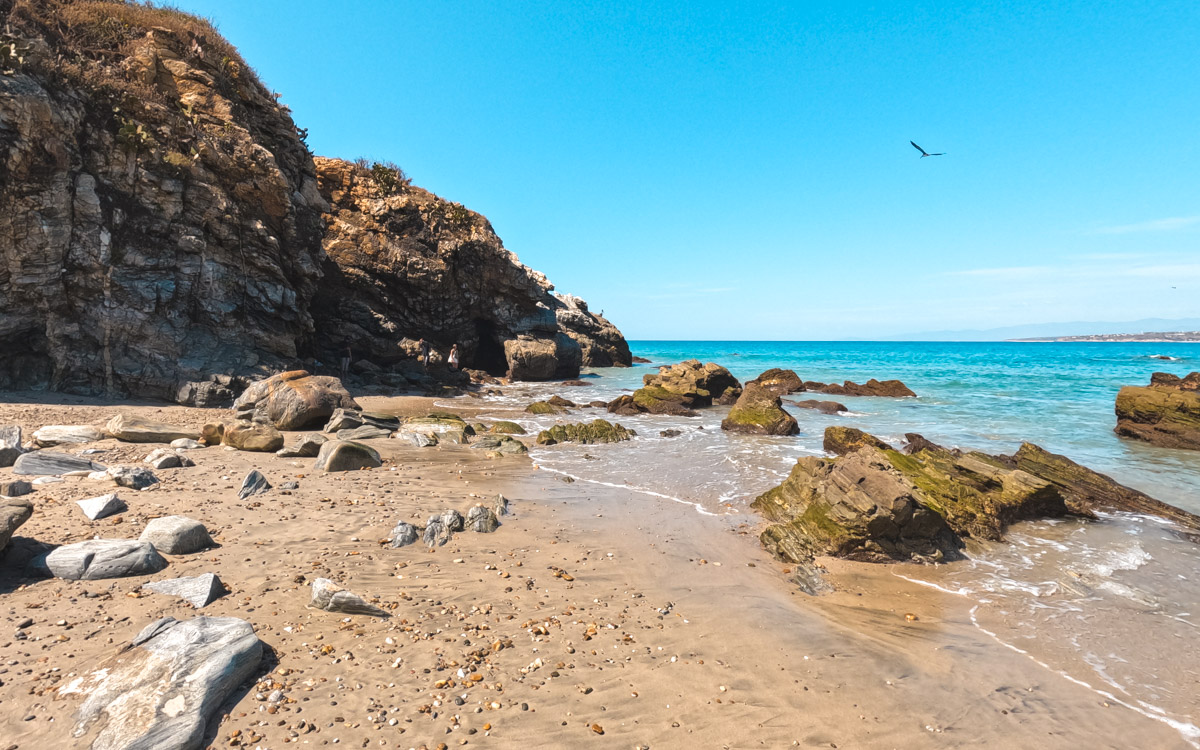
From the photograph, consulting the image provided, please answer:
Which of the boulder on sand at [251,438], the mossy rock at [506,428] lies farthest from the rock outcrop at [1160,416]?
the boulder on sand at [251,438]

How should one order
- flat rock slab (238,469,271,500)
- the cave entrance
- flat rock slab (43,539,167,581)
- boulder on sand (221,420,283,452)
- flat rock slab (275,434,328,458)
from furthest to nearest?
the cave entrance
boulder on sand (221,420,283,452)
flat rock slab (275,434,328,458)
flat rock slab (238,469,271,500)
flat rock slab (43,539,167,581)

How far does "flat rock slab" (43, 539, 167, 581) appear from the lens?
498 cm

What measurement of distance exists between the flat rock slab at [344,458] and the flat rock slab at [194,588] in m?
4.93

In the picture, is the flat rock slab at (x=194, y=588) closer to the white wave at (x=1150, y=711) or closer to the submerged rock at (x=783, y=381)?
the white wave at (x=1150, y=711)

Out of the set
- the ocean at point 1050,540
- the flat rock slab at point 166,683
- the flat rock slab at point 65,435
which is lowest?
the ocean at point 1050,540

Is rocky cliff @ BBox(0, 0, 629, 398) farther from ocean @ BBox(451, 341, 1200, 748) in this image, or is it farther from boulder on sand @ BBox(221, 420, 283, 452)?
ocean @ BBox(451, 341, 1200, 748)

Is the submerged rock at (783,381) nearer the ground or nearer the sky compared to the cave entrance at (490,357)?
nearer the ground

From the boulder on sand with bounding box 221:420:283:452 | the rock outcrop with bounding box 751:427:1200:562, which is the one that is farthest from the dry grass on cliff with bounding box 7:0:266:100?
the rock outcrop with bounding box 751:427:1200:562

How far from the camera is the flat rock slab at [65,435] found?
9609 mm

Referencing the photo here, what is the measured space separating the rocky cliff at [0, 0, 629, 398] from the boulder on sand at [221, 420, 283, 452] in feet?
23.8

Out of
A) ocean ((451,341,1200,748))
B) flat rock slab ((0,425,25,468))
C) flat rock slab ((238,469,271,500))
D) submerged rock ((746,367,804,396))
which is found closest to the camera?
ocean ((451,341,1200,748))

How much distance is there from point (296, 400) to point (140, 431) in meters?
3.64

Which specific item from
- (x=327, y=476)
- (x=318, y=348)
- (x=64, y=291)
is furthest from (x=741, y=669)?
(x=318, y=348)

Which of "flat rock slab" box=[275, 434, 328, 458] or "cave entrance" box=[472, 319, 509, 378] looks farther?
"cave entrance" box=[472, 319, 509, 378]
